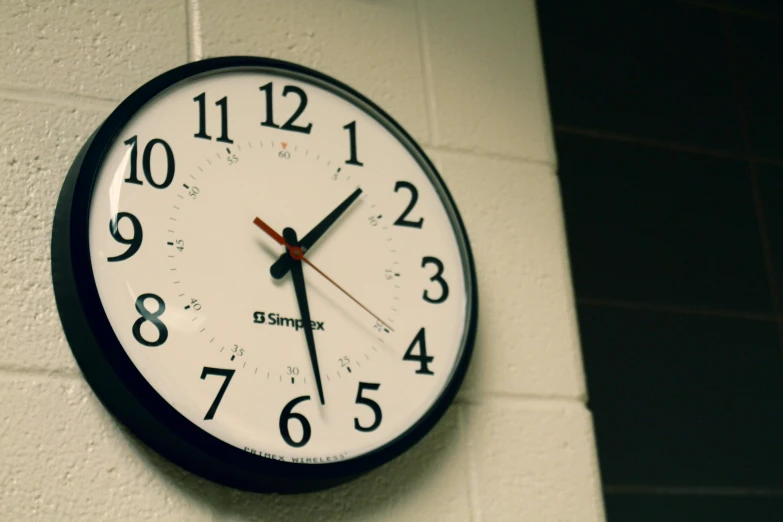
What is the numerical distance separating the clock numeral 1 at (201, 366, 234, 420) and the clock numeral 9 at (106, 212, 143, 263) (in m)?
0.14

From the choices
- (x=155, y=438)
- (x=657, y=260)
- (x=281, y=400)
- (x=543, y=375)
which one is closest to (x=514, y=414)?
(x=543, y=375)

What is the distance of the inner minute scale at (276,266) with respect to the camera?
3.56ft

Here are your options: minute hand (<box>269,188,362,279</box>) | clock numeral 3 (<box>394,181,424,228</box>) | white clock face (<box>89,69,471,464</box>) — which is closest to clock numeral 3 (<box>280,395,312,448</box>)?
white clock face (<box>89,69,471,464</box>)

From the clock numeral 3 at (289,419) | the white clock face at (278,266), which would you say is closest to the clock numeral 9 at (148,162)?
the white clock face at (278,266)

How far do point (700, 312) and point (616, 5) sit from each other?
0.68 metres

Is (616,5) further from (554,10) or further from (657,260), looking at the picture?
(657,260)

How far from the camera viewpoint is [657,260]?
6.79 ft

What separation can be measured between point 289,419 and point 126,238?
0.25 m

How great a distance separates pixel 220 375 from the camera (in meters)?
1.06

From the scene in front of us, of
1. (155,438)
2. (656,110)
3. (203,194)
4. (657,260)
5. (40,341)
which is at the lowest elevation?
(155,438)

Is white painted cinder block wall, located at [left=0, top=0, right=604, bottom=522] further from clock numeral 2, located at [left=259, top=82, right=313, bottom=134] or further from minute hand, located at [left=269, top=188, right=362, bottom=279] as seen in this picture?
minute hand, located at [left=269, top=188, right=362, bottom=279]

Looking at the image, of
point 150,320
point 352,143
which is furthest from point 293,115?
point 150,320

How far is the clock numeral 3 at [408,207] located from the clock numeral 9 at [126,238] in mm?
311

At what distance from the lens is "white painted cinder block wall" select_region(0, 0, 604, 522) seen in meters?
1.02
